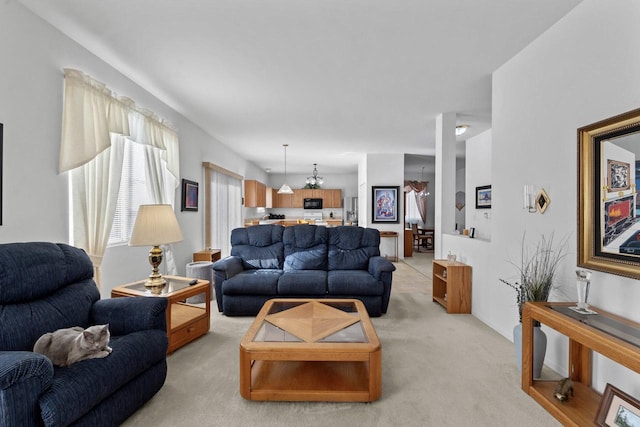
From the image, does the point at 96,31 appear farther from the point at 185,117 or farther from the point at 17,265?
the point at 185,117

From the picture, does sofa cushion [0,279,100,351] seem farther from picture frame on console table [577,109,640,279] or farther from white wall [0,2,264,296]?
picture frame on console table [577,109,640,279]

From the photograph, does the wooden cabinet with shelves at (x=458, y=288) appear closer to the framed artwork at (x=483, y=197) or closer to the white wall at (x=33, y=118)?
the framed artwork at (x=483, y=197)

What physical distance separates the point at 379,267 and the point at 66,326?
112 inches

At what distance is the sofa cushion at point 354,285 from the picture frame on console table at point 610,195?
6.14 feet

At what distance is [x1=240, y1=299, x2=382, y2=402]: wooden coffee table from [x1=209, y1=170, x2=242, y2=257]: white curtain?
3.79m

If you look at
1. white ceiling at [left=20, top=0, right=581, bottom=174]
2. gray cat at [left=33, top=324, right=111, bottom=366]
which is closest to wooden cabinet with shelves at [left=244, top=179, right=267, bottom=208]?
white ceiling at [left=20, top=0, right=581, bottom=174]

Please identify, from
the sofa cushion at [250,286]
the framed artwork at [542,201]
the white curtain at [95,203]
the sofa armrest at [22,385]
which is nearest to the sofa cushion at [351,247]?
the sofa cushion at [250,286]

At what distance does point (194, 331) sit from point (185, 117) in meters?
3.29

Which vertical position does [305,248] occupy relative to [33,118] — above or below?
below

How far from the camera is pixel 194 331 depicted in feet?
9.56

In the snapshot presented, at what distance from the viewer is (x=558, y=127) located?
7.66 feet

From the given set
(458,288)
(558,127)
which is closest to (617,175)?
(558,127)

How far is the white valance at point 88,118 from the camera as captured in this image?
2455mm

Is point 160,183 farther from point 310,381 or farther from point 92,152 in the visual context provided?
point 310,381
